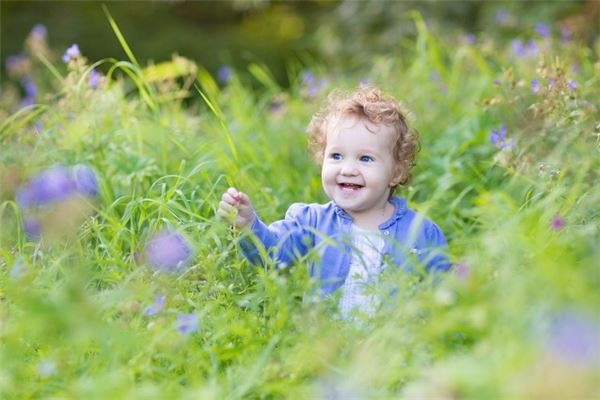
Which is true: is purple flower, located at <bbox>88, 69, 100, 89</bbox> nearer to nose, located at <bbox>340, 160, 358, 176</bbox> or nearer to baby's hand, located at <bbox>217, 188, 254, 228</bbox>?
baby's hand, located at <bbox>217, 188, 254, 228</bbox>

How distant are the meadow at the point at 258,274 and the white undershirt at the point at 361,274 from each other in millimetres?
137

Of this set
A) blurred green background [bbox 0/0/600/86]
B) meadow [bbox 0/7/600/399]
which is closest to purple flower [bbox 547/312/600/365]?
meadow [bbox 0/7/600/399]

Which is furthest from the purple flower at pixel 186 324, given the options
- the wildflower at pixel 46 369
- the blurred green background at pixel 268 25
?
the blurred green background at pixel 268 25

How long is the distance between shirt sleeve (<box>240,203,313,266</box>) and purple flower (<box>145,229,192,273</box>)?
0.21 m

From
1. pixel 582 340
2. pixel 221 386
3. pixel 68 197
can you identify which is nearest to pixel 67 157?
pixel 68 197

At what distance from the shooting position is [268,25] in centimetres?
1144

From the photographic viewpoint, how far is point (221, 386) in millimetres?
2156

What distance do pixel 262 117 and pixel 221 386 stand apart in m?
3.22

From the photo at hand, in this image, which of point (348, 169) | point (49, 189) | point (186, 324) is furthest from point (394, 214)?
point (49, 189)

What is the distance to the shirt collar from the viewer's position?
2.99m

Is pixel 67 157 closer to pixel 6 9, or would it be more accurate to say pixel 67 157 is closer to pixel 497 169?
pixel 497 169

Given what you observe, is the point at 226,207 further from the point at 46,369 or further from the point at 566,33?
the point at 566,33

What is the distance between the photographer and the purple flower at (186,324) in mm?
2219

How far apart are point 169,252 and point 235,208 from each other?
279 mm
